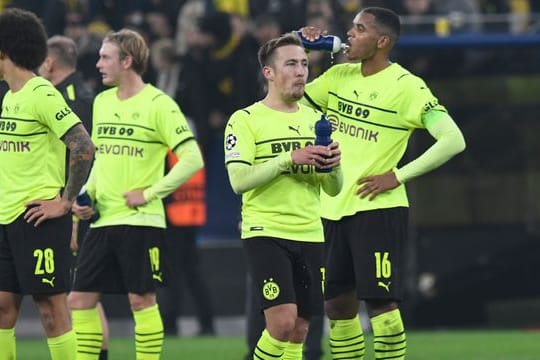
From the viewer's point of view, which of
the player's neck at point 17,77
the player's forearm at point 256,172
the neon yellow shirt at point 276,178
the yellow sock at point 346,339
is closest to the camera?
the player's forearm at point 256,172

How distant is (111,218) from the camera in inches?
435

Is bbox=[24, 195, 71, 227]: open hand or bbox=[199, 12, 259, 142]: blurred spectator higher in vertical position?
bbox=[199, 12, 259, 142]: blurred spectator

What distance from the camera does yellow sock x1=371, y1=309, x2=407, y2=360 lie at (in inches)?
392

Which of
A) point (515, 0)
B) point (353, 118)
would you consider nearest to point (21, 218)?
point (353, 118)

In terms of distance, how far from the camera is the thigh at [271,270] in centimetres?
930

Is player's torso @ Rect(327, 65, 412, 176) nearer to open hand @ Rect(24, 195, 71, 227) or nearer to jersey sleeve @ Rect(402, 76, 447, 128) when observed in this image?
jersey sleeve @ Rect(402, 76, 447, 128)

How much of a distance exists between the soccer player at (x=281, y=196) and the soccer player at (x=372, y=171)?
52cm

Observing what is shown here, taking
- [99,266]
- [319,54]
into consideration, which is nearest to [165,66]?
[319,54]

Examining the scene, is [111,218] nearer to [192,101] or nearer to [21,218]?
[21,218]

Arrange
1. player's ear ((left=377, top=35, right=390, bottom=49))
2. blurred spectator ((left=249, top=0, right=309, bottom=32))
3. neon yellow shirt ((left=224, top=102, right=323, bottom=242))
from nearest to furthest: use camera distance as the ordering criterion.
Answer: neon yellow shirt ((left=224, top=102, right=323, bottom=242)) < player's ear ((left=377, top=35, right=390, bottom=49)) < blurred spectator ((left=249, top=0, right=309, bottom=32))

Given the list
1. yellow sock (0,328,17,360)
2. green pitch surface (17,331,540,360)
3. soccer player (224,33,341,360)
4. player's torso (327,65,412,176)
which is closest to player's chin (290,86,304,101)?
soccer player (224,33,341,360)

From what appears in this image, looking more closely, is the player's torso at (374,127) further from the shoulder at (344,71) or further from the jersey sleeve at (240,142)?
the jersey sleeve at (240,142)

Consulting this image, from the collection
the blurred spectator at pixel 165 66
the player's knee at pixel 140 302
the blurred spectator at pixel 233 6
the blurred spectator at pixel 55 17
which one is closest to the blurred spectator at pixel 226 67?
the blurred spectator at pixel 165 66

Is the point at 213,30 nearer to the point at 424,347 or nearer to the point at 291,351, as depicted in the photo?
the point at 424,347
